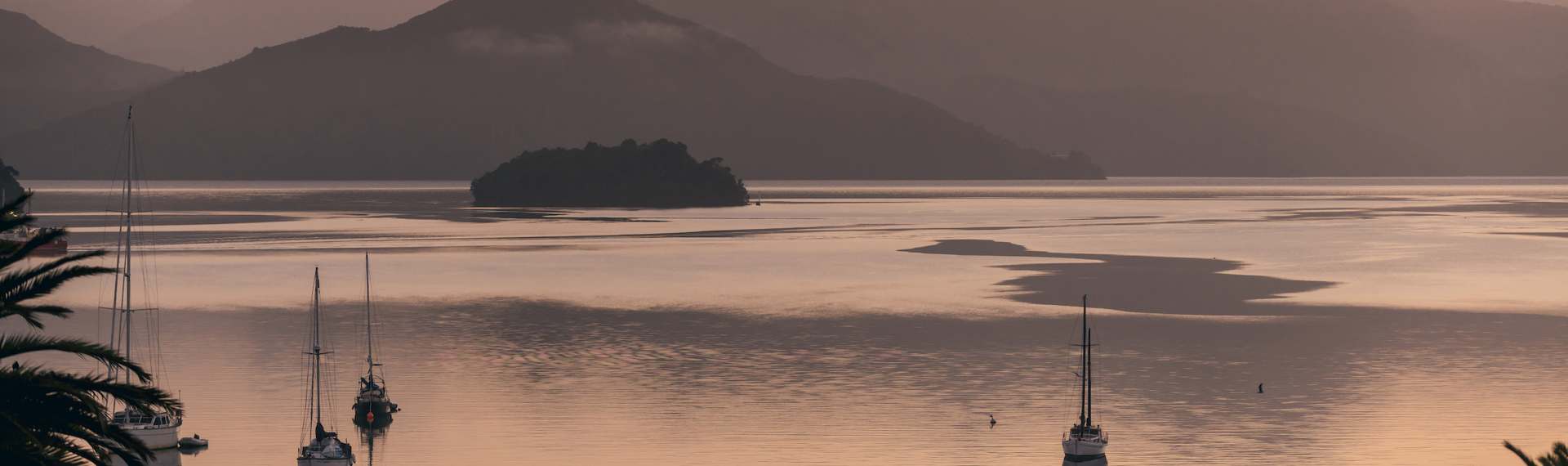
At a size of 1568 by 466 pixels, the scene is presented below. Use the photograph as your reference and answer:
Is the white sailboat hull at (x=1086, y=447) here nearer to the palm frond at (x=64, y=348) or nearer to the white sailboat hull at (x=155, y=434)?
the white sailboat hull at (x=155, y=434)

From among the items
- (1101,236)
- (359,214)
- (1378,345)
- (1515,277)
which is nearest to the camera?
(1378,345)

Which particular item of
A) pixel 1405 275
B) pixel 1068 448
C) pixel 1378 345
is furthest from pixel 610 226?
pixel 1068 448

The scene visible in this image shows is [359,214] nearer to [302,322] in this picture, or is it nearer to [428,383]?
[302,322]

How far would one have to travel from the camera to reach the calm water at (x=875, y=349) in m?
31.4

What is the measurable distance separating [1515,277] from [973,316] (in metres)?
30.5

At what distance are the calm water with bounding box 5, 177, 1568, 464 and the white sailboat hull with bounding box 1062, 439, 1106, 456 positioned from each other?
31.2 inches

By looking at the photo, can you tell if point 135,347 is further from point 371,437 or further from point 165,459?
point 165,459

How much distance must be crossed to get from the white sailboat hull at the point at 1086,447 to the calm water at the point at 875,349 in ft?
2.60

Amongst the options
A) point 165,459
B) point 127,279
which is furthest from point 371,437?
point 127,279

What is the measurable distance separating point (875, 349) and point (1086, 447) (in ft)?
51.6

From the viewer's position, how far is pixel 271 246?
94938mm

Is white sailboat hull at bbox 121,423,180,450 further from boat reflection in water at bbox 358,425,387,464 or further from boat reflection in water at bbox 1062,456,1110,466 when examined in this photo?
boat reflection in water at bbox 1062,456,1110,466

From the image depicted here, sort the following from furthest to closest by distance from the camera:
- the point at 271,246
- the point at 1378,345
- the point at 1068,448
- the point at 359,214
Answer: the point at 359,214
the point at 271,246
the point at 1378,345
the point at 1068,448

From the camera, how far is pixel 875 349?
4466 centimetres
